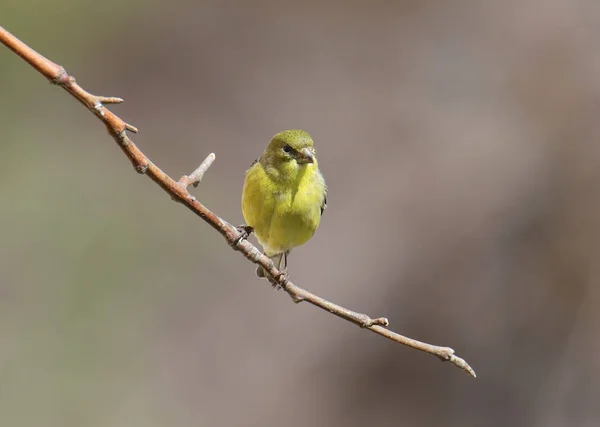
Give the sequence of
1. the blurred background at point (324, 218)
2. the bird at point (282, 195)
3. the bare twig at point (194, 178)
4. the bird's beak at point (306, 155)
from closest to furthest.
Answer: the bare twig at point (194, 178) → the bird's beak at point (306, 155) → the bird at point (282, 195) → the blurred background at point (324, 218)

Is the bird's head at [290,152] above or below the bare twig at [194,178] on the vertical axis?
above

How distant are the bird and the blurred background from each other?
3.94 metres

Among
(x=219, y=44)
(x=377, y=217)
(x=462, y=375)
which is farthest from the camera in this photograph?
(x=219, y=44)

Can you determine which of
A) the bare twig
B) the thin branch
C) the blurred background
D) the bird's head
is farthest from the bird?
the blurred background

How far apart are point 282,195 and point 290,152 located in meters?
0.20

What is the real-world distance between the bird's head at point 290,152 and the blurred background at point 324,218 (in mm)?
4058

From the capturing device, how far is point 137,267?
7.55 meters

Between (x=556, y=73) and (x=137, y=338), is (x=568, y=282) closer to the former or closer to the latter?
(x=556, y=73)

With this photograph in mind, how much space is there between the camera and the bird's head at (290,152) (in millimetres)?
2941

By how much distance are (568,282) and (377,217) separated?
80.7 inches

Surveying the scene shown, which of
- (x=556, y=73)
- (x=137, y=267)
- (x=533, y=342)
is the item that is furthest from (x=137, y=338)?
(x=556, y=73)

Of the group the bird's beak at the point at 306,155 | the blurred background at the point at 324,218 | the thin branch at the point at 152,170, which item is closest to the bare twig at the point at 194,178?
the thin branch at the point at 152,170

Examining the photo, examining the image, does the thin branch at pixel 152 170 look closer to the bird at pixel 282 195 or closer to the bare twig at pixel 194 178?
the bare twig at pixel 194 178

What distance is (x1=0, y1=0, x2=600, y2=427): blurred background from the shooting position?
7.16 m
